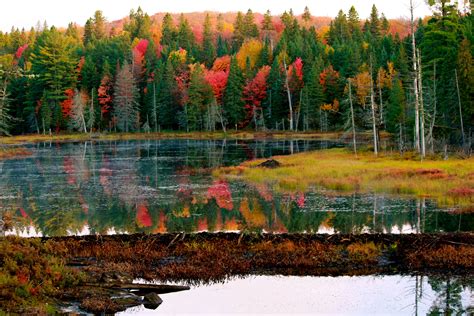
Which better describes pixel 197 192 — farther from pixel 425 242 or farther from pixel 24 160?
pixel 24 160

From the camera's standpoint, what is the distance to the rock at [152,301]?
17594mm

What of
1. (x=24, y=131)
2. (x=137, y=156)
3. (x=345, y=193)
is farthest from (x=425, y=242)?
(x=24, y=131)

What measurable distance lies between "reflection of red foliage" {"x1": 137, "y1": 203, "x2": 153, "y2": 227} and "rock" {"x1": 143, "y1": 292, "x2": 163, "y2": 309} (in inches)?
430

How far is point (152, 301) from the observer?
1769 centimetres

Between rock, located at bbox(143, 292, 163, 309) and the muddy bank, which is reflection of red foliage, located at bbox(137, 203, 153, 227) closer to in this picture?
the muddy bank

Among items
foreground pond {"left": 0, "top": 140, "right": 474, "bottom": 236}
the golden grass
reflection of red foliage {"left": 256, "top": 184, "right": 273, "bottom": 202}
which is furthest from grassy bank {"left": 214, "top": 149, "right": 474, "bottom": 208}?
the golden grass

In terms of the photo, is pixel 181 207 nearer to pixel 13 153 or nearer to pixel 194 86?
pixel 13 153

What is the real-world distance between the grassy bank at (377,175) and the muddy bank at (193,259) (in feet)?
38.0

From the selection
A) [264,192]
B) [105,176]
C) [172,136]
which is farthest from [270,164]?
[172,136]

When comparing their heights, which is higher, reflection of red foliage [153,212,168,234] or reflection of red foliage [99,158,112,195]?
reflection of red foliage [99,158,112,195]

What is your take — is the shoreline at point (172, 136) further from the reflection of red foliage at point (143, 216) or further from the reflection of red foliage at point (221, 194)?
the reflection of red foliage at point (143, 216)

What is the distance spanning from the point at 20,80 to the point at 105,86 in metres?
16.6

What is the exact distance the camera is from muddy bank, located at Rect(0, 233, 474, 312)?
58.0ft

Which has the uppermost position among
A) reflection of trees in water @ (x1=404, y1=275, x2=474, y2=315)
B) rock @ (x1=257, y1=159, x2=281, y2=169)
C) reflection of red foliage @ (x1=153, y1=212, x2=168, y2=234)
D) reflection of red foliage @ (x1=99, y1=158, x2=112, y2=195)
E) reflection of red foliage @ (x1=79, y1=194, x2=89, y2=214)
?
rock @ (x1=257, y1=159, x2=281, y2=169)
